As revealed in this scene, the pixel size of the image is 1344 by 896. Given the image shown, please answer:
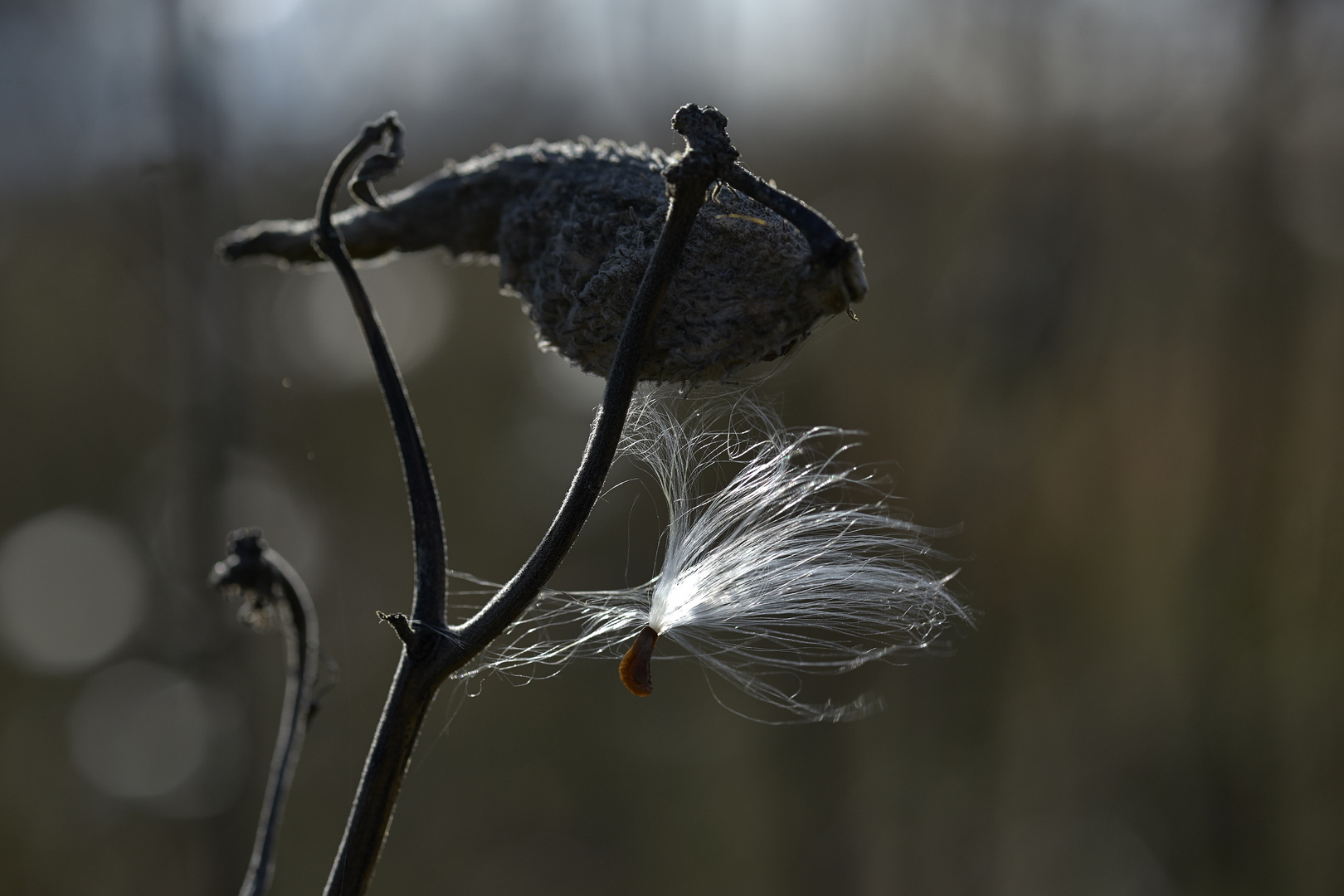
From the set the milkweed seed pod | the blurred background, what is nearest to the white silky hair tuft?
the milkweed seed pod

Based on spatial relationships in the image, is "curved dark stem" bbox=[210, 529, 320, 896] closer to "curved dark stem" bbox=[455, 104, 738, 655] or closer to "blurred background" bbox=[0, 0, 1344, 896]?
"curved dark stem" bbox=[455, 104, 738, 655]

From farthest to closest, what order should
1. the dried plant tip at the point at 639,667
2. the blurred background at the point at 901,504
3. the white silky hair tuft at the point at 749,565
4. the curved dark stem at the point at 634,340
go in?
the blurred background at the point at 901,504 → the white silky hair tuft at the point at 749,565 → the dried plant tip at the point at 639,667 → the curved dark stem at the point at 634,340

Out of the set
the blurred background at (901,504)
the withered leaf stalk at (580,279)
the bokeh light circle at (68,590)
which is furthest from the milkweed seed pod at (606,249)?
the bokeh light circle at (68,590)

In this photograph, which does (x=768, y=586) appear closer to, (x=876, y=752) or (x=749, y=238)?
(x=749, y=238)

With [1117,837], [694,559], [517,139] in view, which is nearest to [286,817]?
[517,139]

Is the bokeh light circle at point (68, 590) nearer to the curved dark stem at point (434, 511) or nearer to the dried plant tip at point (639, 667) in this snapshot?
the curved dark stem at point (434, 511)

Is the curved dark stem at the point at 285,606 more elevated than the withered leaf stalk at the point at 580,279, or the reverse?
the withered leaf stalk at the point at 580,279
